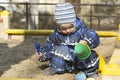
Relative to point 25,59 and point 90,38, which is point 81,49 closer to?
point 90,38

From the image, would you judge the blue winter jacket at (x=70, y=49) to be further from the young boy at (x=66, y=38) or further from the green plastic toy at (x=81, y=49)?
the green plastic toy at (x=81, y=49)

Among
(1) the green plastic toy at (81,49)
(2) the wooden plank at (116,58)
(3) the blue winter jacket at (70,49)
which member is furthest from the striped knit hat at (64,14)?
(2) the wooden plank at (116,58)

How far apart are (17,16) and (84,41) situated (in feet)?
32.7

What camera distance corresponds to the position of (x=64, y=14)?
15.0 feet

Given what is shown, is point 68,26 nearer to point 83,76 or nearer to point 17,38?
point 83,76

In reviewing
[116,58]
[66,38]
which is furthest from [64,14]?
[116,58]

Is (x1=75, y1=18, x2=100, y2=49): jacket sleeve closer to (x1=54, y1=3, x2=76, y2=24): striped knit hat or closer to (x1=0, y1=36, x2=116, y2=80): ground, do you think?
(x1=54, y1=3, x2=76, y2=24): striped knit hat

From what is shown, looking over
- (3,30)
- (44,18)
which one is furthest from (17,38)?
(44,18)

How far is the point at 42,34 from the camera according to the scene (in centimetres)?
791

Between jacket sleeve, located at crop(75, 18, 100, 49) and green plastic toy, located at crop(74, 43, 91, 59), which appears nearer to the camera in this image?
green plastic toy, located at crop(74, 43, 91, 59)

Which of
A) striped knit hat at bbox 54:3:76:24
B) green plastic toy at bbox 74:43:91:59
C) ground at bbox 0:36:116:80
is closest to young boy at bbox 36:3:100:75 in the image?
striped knit hat at bbox 54:3:76:24

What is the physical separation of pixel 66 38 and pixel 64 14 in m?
0.36

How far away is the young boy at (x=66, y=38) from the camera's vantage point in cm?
458

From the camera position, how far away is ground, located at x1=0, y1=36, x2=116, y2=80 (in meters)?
4.76
